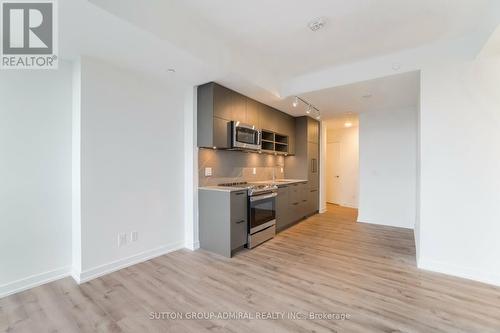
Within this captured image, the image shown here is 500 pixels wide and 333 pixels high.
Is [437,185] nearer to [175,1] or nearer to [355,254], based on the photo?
[355,254]

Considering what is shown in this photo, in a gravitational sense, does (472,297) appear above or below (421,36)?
below

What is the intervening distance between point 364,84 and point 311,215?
338cm

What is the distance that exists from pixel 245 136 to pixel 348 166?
4.82 m

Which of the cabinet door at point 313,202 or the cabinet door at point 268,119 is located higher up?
the cabinet door at point 268,119

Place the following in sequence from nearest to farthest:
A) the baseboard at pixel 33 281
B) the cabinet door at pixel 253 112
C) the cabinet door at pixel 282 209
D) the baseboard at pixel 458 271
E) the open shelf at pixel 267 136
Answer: the baseboard at pixel 33 281
the baseboard at pixel 458 271
the cabinet door at pixel 253 112
the cabinet door at pixel 282 209
the open shelf at pixel 267 136

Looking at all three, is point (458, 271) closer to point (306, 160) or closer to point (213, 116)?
point (306, 160)

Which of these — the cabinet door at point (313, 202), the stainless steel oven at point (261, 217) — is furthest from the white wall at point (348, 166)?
the stainless steel oven at point (261, 217)

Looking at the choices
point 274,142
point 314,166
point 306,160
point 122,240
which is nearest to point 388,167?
point 314,166

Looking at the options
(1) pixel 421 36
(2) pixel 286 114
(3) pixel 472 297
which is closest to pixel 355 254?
(3) pixel 472 297

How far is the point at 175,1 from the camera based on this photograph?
2.15 meters

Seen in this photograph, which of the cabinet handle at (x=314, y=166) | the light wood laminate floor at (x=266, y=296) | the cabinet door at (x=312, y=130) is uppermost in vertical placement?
the cabinet door at (x=312, y=130)

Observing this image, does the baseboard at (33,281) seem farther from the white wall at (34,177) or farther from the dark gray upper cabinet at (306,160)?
the dark gray upper cabinet at (306,160)

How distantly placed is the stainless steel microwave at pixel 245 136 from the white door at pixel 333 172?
14.5 feet

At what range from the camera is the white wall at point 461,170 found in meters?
2.42
